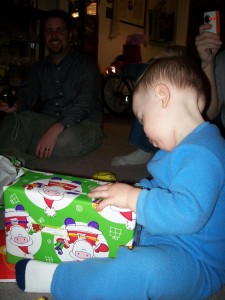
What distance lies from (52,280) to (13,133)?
1.04 meters

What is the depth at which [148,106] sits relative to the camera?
584 mm

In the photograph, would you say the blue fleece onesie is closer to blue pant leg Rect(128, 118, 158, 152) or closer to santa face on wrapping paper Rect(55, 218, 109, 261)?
santa face on wrapping paper Rect(55, 218, 109, 261)

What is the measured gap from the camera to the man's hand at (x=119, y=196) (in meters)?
0.57

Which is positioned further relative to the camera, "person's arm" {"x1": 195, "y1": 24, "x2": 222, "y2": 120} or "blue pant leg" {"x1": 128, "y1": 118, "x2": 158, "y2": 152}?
"blue pant leg" {"x1": 128, "y1": 118, "x2": 158, "y2": 152}

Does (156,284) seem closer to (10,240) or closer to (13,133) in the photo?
(10,240)

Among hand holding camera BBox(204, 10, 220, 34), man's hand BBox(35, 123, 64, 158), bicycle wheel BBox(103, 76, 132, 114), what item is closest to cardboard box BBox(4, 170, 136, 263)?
hand holding camera BBox(204, 10, 220, 34)

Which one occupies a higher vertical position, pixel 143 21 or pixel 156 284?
pixel 143 21

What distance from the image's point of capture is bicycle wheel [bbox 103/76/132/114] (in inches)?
136

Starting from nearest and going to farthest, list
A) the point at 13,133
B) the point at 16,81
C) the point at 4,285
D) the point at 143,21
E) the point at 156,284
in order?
1. the point at 156,284
2. the point at 4,285
3. the point at 13,133
4. the point at 16,81
5. the point at 143,21

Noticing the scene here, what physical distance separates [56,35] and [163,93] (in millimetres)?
1246

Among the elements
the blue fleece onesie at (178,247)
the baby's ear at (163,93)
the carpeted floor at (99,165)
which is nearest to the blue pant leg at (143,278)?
the blue fleece onesie at (178,247)

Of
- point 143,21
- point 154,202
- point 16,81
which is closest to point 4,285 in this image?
point 154,202

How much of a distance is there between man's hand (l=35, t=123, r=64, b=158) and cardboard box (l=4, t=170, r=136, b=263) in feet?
2.61

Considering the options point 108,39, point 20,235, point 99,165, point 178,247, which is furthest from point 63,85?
point 108,39
